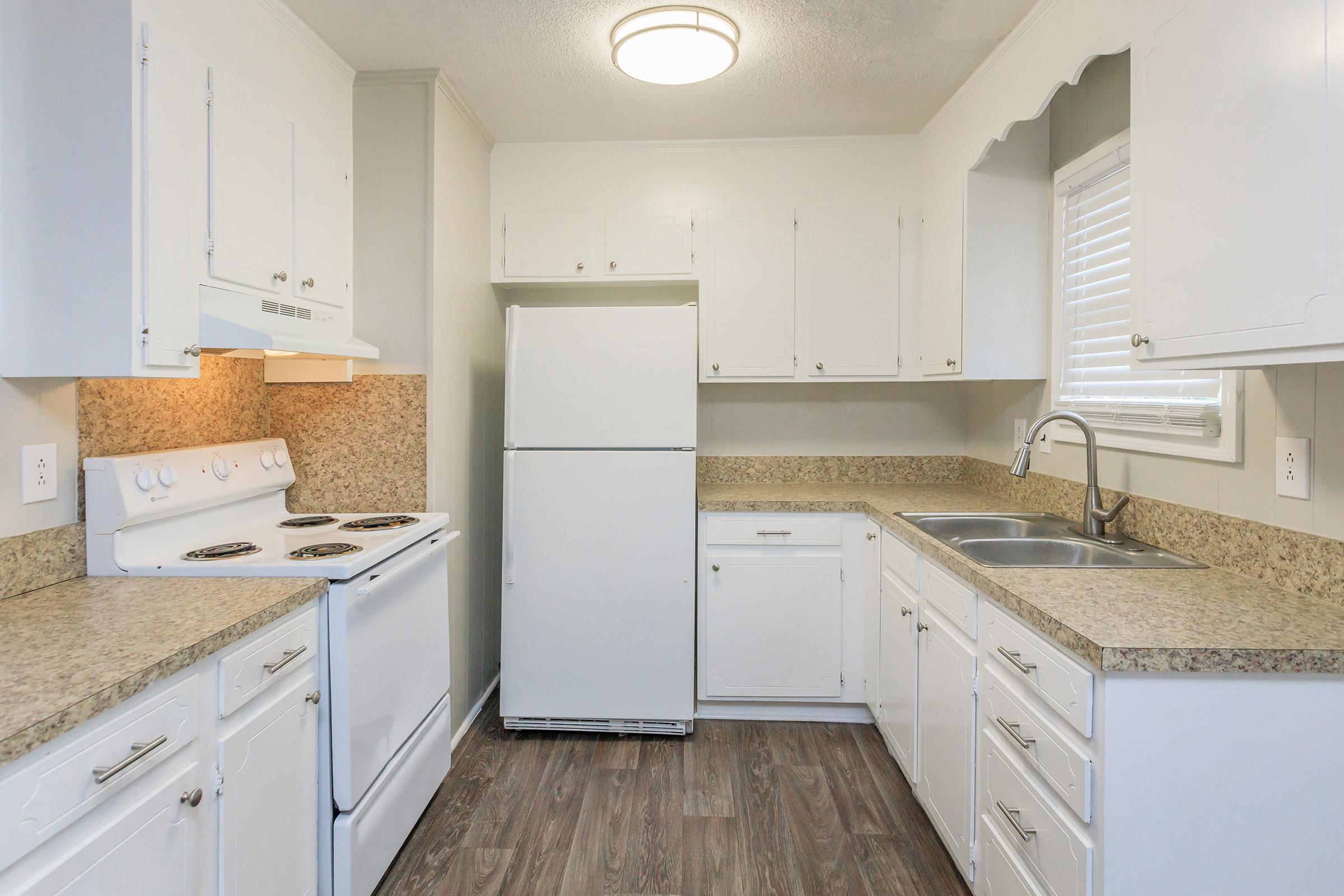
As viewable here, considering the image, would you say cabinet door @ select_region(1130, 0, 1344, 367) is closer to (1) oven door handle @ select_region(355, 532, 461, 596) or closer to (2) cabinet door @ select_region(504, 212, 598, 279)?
(1) oven door handle @ select_region(355, 532, 461, 596)

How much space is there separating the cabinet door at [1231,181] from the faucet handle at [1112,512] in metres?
0.61

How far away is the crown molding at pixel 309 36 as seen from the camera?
194cm

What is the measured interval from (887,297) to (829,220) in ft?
1.32

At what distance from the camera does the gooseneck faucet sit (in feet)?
6.43

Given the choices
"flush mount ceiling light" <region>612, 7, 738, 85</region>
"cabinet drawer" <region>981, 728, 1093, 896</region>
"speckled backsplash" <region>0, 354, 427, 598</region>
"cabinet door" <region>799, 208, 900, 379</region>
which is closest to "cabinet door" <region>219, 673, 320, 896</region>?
"speckled backsplash" <region>0, 354, 427, 598</region>

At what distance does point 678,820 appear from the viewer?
2.16 metres

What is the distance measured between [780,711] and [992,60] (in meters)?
2.42

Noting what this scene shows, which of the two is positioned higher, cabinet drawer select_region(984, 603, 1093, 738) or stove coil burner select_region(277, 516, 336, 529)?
stove coil burner select_region(277, 516, 336, 529)

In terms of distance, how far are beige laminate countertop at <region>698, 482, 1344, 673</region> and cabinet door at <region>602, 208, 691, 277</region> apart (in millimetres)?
1644

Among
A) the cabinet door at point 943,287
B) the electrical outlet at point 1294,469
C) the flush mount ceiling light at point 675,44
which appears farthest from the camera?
the cabinet door at point 943,287

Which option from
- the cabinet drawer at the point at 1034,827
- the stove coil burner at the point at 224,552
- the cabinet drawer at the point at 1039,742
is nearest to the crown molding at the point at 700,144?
the stove coil burner at the point at 224,552

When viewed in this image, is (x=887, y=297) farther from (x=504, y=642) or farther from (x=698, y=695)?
(x=504, y=642)

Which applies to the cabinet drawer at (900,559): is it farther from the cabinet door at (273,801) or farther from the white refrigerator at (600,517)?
the cabinet door at (273,801)

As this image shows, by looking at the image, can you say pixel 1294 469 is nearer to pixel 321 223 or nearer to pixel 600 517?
pixel 600 517
